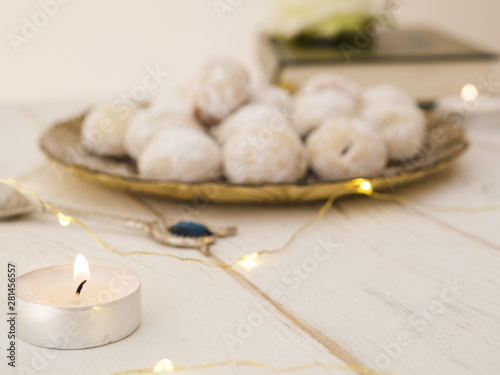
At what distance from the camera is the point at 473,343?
445 mm

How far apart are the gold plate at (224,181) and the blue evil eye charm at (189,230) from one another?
0.04m

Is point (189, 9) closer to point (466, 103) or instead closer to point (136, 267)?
point (466, 103)

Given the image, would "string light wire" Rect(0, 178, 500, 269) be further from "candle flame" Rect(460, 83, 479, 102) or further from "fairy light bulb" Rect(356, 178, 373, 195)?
"candle flame" Rect(460, 83, 479, 102)

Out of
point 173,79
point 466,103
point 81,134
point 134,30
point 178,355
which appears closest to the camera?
point 178,355

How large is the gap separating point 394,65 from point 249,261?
2.29 feet

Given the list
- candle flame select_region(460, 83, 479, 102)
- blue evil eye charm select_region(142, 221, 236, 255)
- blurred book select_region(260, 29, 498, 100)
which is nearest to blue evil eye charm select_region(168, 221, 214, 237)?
blue evil eye charm select_region(142, 221, 236, 255)

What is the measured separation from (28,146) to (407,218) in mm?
562

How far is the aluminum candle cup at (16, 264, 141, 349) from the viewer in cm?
41

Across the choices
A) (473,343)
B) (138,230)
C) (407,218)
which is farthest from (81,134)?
(473,343)

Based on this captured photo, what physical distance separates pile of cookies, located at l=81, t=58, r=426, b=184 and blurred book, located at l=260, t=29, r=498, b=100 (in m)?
0.24

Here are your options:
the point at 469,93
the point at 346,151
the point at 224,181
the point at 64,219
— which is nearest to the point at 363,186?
the point at 346,151

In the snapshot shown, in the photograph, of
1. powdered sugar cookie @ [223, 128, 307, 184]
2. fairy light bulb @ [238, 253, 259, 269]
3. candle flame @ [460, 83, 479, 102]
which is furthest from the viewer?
candle flame @ [460, 83, 479, 102]

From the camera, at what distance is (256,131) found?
69 cm

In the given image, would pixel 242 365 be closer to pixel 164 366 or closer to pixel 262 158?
pixel 164 366
